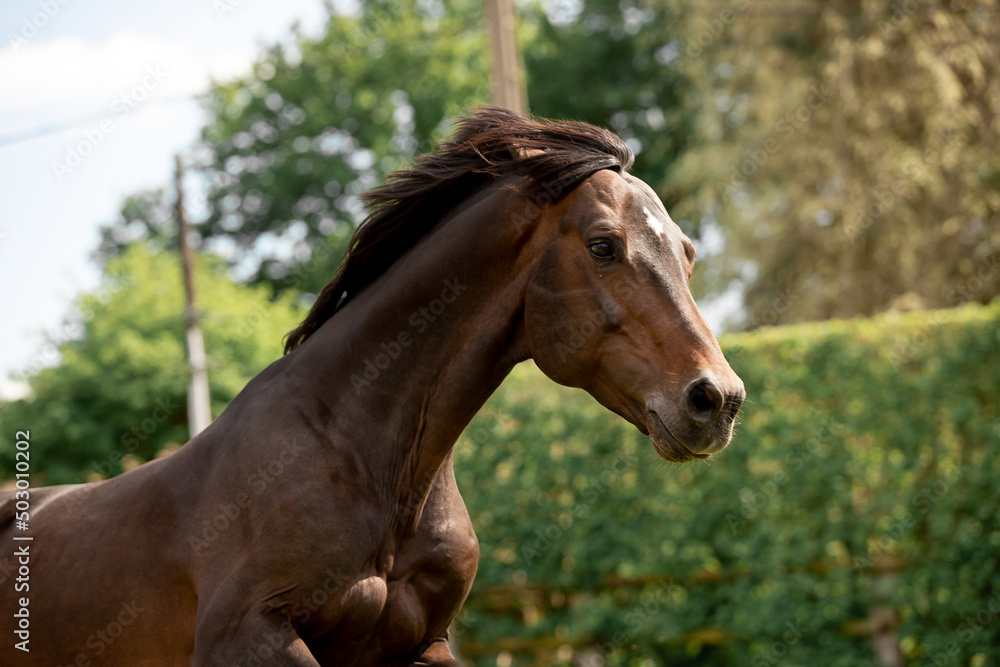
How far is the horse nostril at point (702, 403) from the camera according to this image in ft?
8.14

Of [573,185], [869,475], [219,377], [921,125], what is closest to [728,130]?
[921,125]

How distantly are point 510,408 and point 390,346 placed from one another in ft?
21.8

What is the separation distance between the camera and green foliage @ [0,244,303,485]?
1354 centimetres

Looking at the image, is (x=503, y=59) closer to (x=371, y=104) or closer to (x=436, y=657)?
→ (x=436, y=657)

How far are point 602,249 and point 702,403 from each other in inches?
22.2

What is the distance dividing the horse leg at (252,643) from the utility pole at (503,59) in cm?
882

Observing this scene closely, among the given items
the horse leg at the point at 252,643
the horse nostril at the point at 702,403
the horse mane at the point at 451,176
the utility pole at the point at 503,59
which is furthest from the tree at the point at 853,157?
the horse leg at the point at 252,643

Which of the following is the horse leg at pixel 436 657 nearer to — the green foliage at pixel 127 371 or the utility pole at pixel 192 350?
the green foliage at pixel 127 371

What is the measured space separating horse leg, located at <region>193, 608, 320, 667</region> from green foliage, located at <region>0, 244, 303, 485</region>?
1007 cm

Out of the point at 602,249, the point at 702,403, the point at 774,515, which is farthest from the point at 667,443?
the point at 774,515

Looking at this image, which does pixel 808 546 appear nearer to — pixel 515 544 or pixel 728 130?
pixel 515 544

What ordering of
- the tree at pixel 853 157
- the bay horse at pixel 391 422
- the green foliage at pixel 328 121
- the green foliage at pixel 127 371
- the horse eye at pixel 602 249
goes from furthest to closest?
1. the green foliage at pixel 328 121
2. the tree at pixel 853 157
3. the green foliage at pixel 127 371
4. the horse eye at pixel 602 249
5. the bay horse at pixel 391 422

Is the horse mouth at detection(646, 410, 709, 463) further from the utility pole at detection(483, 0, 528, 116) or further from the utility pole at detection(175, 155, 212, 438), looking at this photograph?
the utility pole at detection(175, 155, 212, 438)

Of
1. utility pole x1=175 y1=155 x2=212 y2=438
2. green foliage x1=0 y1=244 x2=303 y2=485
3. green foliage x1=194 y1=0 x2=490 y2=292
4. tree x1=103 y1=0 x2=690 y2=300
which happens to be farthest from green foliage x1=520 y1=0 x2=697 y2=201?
utility pole x1=175 y1=155 x2=212 y2=438
